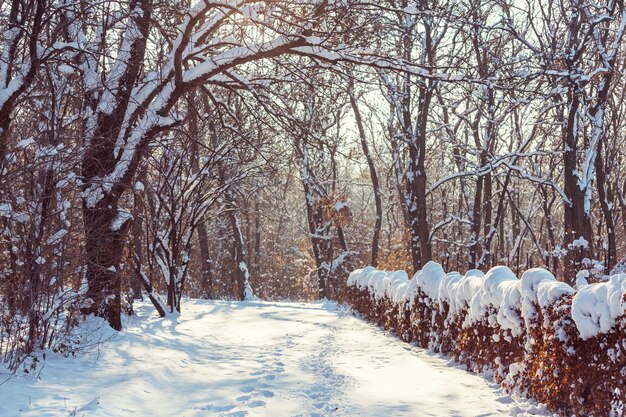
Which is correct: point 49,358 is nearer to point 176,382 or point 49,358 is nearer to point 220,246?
point 176,382

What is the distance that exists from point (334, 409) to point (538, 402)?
5.98 feet

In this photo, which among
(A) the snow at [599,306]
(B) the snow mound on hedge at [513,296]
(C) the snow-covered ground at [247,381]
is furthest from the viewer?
(C) the snow-covered ground at [247,381]

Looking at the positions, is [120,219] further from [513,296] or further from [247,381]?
[513,296]

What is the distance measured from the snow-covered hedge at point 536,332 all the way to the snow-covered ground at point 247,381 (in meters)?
0.30

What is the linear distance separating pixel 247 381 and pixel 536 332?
10.0 ft

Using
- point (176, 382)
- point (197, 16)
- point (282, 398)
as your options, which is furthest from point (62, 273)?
point (197, 16)

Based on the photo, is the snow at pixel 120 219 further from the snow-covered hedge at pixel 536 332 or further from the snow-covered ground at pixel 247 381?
the snow-covered hedge at pixel 536 332

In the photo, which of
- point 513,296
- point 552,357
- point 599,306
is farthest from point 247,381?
point 599,306

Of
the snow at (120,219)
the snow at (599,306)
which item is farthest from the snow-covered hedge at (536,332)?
the snow at (120,219)

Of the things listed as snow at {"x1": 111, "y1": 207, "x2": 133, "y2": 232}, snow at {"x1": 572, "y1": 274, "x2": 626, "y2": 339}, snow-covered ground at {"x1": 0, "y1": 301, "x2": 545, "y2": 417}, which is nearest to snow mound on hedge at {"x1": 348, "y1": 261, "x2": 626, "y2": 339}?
snow at {"x1": 572, "y1": 274, "x2": 626, "y2": 339}

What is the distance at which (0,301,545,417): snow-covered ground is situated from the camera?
17.2ft

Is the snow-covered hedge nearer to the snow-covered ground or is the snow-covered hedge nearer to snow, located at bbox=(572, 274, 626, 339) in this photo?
snow, located at bbox=(572, 274, 626, 339)

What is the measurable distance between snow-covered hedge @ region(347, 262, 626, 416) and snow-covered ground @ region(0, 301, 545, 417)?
0.98 feet

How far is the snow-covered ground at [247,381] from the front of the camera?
5234 mm
